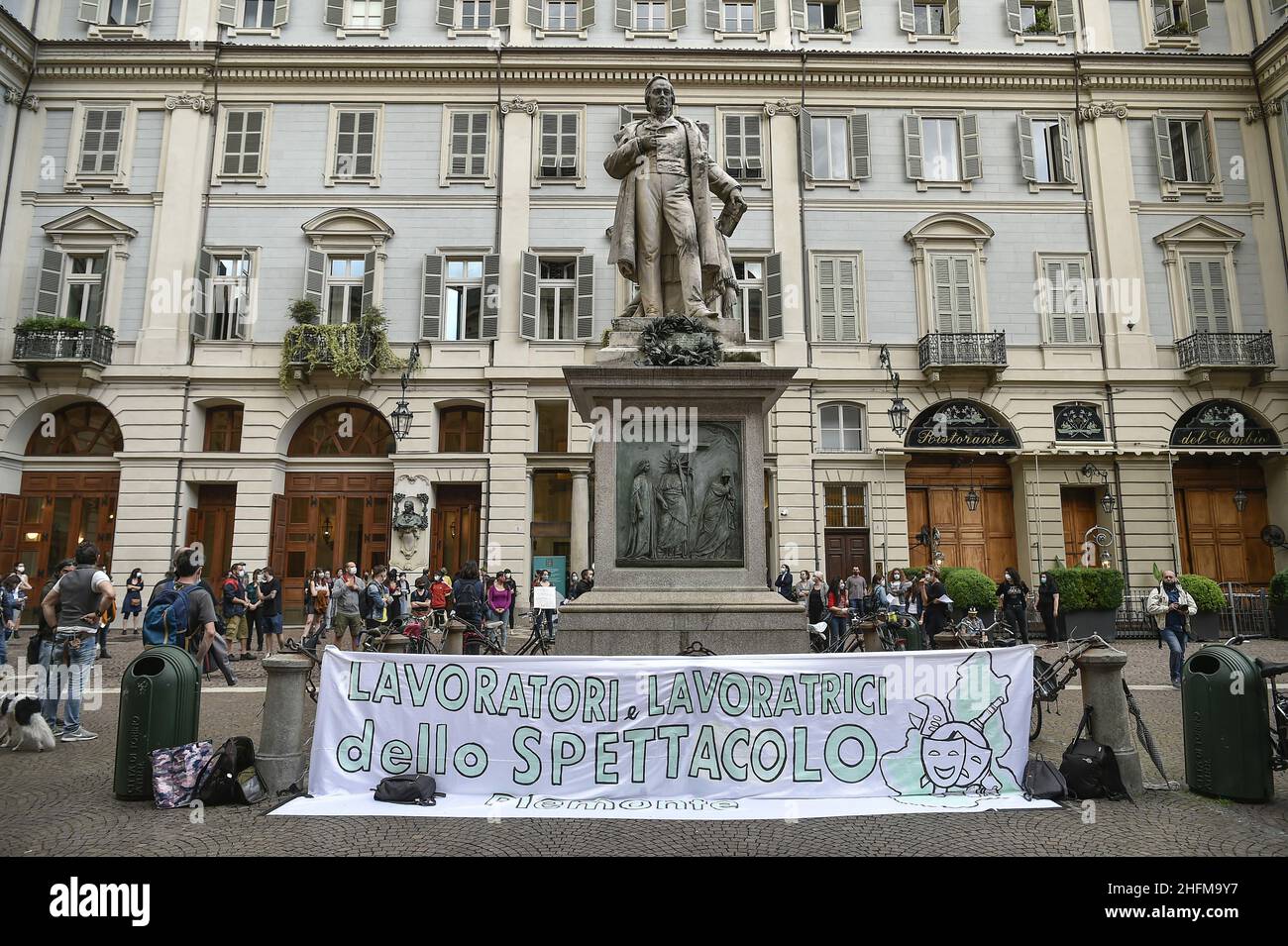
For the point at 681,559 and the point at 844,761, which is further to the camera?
the point at 681,559

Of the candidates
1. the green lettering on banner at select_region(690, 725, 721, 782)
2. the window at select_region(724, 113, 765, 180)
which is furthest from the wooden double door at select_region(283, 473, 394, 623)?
the green lettering on banner at select_region(690, 725, 721, 782)

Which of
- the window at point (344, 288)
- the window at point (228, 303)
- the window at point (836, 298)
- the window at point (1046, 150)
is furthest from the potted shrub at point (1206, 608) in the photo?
the window at point (228, 303)

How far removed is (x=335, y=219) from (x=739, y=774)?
22730 mm

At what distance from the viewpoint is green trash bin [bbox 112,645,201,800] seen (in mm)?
5336

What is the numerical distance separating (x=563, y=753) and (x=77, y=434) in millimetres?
24303

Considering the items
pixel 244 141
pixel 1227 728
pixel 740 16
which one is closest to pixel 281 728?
pixel 1227 728

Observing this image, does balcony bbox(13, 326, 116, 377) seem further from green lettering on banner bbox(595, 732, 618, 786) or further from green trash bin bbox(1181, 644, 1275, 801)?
green trash bin bbox(1181, 644, 1275, 801)

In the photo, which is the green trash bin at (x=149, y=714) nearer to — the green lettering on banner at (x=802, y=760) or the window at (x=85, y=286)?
the green lettering on banner at (x=802, y=760)

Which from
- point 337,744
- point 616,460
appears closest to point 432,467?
point 616,460

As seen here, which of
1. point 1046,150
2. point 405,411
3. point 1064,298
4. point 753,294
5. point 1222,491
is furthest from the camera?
point 1046,150

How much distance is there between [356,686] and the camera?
5285 millimetres

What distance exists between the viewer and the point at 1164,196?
928 inches

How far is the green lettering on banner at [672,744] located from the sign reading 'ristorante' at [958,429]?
62.5 feet

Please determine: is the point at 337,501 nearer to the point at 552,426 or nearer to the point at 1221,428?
the point at 552,426
